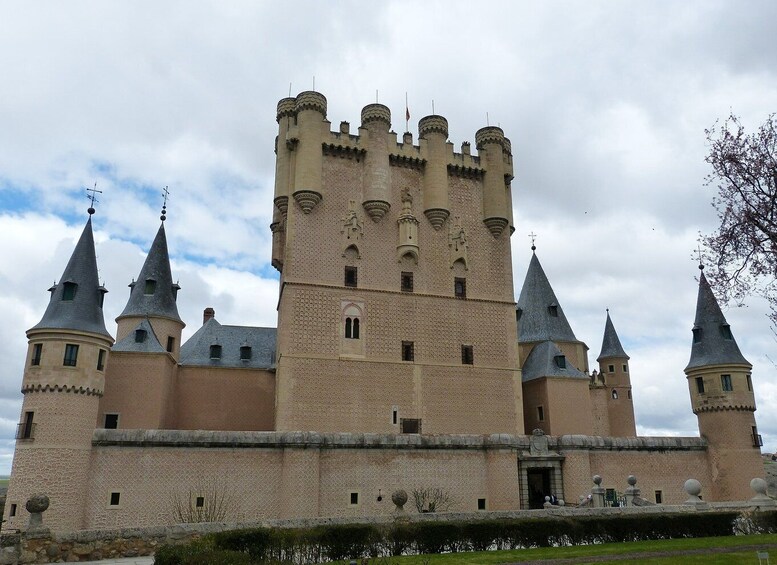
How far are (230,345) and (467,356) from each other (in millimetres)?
13594

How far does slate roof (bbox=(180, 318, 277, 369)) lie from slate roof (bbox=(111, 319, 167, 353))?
317cm

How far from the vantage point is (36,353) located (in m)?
22.6

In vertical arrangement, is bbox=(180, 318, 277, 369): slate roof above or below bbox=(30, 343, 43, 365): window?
above

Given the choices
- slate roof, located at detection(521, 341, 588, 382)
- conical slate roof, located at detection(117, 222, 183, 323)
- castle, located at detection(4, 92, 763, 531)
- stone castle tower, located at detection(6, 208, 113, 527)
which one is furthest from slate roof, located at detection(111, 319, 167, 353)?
slate roof, located at detection(521, 341, 588, 382)

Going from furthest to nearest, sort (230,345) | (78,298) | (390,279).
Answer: (230,345) < (390,279) < (78,298)

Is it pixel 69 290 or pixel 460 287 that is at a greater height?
pixel 460 287

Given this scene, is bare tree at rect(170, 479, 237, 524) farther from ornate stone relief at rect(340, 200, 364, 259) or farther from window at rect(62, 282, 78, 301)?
ornate stone relief at rect(340, 200, 364, 259)

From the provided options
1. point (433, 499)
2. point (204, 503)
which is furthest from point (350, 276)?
point (204, 503)

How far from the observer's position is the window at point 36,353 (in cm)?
2245

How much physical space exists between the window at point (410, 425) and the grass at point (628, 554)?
13519mm

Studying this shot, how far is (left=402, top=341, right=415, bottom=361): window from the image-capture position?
30.4m

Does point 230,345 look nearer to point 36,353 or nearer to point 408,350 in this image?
point 408,350

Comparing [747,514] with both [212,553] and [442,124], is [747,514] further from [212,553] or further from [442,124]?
[442,124]

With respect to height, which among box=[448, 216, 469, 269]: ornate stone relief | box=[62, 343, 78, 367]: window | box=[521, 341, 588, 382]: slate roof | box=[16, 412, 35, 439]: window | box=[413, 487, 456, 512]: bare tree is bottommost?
box=[413, 487, 456, 512]: bare tree
